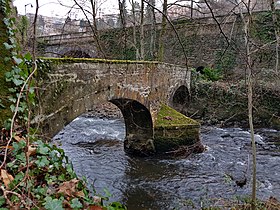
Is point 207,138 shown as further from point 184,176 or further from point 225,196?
point 225,196

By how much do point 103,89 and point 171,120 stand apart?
3.70 meters

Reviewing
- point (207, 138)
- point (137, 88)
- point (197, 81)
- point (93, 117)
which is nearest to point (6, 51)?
point (137, 88)

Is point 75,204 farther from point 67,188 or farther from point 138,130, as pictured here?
point 138,130

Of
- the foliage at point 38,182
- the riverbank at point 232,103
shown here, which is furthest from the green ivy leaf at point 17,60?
the riverbank at point 232,103

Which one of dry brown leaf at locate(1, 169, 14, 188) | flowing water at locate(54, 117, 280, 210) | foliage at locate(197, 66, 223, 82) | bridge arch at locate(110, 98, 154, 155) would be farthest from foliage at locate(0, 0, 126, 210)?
foliage at locate(197, 66, 223, 82)

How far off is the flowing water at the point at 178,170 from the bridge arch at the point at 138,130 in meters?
0.34

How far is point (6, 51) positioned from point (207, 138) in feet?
28.2

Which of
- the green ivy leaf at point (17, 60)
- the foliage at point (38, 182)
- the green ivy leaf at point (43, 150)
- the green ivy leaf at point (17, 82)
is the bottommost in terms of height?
the foliage at point (38, 182)

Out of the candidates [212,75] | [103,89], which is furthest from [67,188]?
[212,75]

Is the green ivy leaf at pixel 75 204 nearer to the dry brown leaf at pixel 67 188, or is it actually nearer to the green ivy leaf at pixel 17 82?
the dry brown leaf at pixel 67 188

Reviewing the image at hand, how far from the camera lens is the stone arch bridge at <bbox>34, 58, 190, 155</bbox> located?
12.0ft

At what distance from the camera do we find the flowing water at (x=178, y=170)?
Answer: 5.73 metres

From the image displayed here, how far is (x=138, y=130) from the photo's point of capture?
846 centimetres

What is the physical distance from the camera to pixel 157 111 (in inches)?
342
